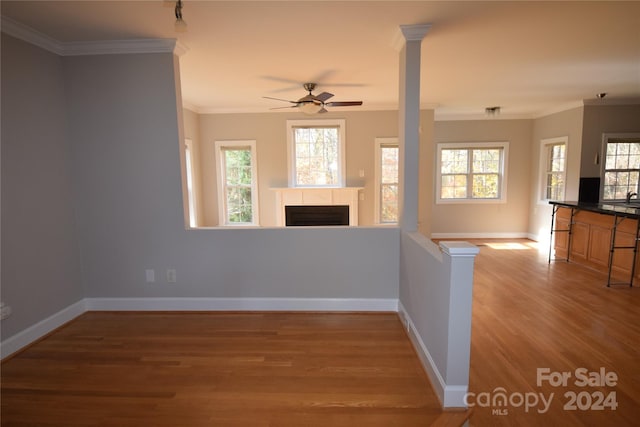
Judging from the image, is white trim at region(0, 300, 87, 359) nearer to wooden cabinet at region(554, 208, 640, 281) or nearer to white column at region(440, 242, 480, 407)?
white column at region(440, 242, 480, 407)

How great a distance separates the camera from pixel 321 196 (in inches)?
227

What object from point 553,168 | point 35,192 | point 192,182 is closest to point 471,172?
point 553,168

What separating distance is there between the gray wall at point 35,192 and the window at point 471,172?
20.3 ft

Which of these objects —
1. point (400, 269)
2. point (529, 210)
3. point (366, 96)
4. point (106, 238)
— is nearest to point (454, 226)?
point (529, 210)

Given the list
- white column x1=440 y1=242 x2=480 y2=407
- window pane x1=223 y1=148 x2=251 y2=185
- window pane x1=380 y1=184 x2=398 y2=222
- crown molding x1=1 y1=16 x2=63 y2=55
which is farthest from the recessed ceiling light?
crown molding x1=1 y1=16 x2=63 y2=55

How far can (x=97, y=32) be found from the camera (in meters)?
2.60

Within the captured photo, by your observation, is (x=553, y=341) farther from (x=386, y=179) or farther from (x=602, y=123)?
(x=602, y=123)

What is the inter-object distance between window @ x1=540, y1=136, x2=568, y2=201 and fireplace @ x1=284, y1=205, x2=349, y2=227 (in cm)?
411

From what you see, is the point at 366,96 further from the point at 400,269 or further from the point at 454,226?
the point at 454,226

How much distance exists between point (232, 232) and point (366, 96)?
3190 millimetres

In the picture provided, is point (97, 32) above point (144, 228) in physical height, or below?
above

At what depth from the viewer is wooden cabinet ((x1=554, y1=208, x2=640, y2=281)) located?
3969 millimetres

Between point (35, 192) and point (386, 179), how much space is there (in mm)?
4964

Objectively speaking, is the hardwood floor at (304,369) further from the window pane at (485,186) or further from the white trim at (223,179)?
the window pane at (485,186)
